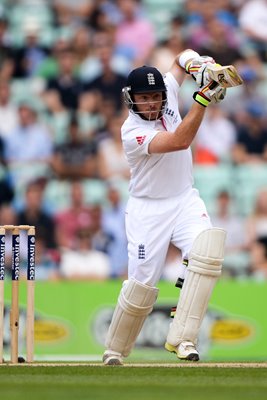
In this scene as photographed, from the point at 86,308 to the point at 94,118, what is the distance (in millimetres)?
3001

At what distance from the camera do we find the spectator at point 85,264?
426 inches

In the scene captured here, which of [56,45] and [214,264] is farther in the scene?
[56,45]

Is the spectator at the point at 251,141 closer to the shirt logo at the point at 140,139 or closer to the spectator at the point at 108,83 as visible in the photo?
the spectator at the point at 108,83

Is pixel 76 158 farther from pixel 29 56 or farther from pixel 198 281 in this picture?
pixel 198 281

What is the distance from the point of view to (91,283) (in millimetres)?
10125

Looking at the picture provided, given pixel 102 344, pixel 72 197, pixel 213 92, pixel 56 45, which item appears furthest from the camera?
pixel 56 45

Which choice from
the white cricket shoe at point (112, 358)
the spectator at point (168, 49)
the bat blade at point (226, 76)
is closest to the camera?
the bat blade at point (226, 76)

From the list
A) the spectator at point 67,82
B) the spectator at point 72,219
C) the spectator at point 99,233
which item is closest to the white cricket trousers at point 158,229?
the spectator at point 99,233

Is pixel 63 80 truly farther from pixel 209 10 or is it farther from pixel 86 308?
pixel 86 308

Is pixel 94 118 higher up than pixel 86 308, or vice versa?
pixel 94 118

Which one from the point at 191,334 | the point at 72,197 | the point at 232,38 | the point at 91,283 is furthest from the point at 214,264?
the point at 232,38

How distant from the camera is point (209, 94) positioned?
6.90 m

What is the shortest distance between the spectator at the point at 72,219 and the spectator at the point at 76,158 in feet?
1.42

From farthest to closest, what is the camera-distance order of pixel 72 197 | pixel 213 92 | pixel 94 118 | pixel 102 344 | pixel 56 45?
pixel 56 45 < pixel 94 118 < pixel 72 197 < pixel 102 344 < pixel 213 92
